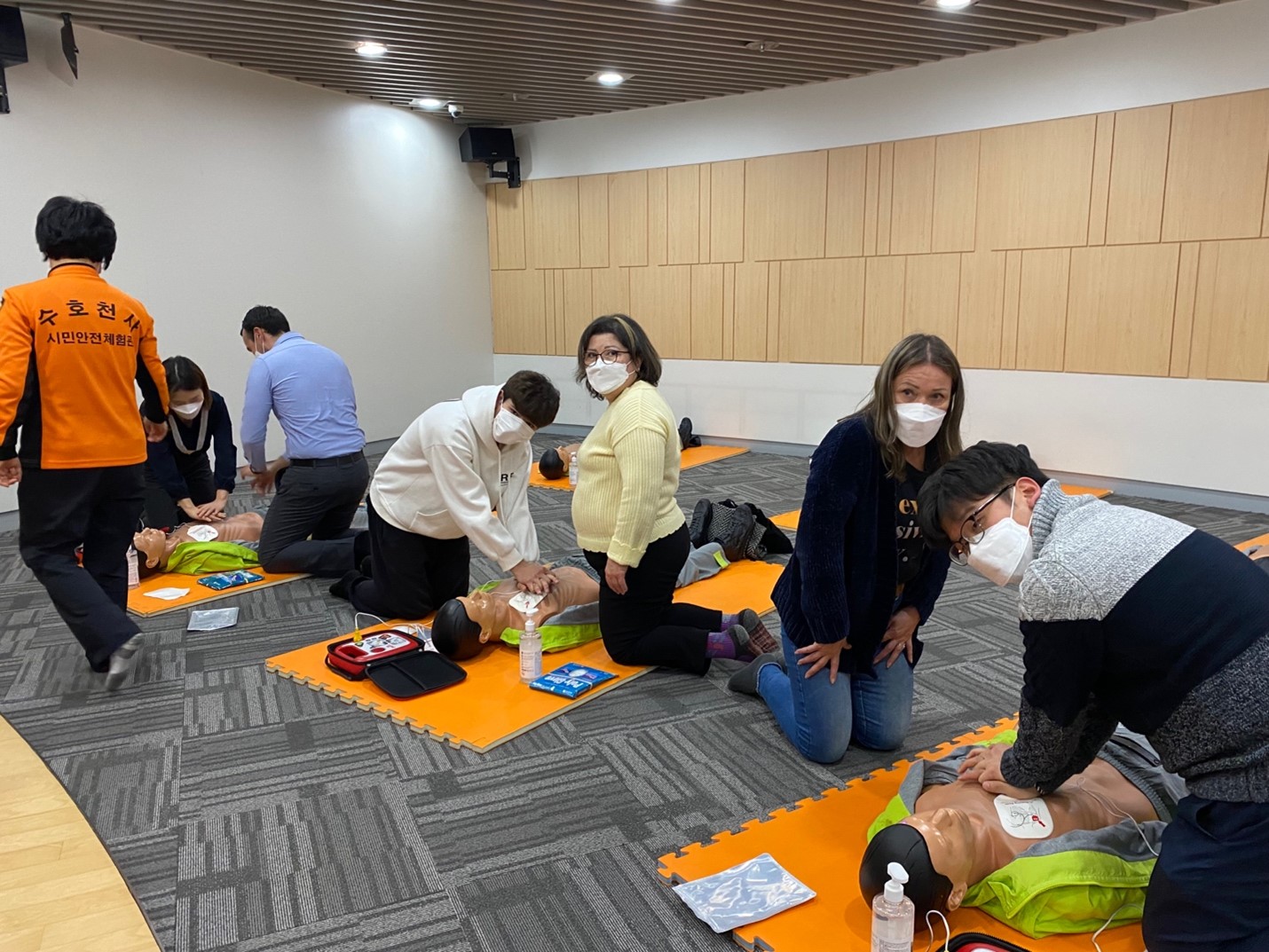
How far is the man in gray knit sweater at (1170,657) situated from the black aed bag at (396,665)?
6.72 ft

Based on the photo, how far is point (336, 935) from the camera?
200cm

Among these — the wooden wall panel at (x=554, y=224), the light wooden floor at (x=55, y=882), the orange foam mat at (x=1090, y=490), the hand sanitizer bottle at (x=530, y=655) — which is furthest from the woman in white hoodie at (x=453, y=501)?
the wooden wall panel at (x=554, y=224)

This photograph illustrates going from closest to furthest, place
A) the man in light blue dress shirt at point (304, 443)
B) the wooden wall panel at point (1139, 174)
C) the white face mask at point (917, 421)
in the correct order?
the white face mask at point (917, 421) < the man in light blue dress shirt at point (304, 443) < the wooden wall panel at point (1139, 174)

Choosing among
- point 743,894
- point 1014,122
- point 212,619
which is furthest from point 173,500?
point 1014,122

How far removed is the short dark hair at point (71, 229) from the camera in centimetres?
307

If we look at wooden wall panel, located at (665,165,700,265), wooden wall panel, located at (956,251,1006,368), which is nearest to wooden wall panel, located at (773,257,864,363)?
wooden wall panel, located at (956,251,1006,368)

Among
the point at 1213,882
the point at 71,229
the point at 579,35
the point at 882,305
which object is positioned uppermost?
the point at 579,35

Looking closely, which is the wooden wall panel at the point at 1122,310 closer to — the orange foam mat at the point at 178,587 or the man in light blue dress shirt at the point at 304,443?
the man in light blue dress shirt at the point at 304,443

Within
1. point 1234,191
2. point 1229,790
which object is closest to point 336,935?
point 1229,790

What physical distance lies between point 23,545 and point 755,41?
16.9 ft

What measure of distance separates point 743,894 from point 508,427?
1784 millimetres

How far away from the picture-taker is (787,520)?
5.68 m

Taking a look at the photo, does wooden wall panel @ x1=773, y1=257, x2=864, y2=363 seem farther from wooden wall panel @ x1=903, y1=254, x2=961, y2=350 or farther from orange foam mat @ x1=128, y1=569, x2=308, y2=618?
orange foam mat @ x1=128, y1=569, x2=308, y2=618

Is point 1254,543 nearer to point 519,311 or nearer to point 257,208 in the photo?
point 519,311
